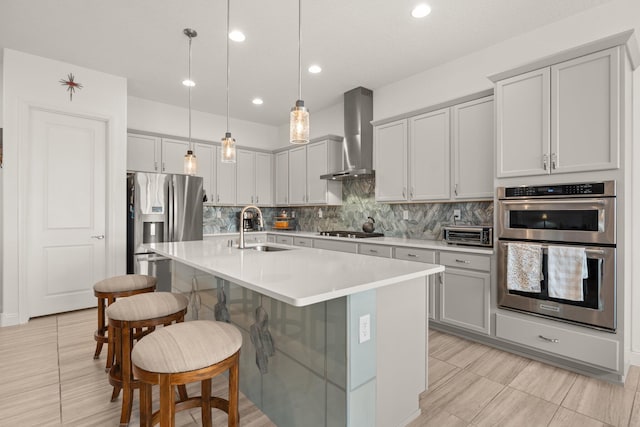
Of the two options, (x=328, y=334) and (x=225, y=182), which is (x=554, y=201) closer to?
(x=328, y=334)

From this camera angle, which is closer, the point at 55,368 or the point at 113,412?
the point at 113,412

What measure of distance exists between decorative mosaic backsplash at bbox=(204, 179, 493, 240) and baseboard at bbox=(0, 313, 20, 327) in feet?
8.24

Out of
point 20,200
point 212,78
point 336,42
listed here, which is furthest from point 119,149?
point 336,42

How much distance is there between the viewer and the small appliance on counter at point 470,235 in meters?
2.95

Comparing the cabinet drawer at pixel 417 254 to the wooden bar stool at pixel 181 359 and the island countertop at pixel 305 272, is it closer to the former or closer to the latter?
the island countertop at pixel 305 272

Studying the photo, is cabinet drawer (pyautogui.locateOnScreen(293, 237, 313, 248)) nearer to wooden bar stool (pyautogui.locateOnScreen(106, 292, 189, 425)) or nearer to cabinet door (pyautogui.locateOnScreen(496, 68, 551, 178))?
cabinet door (pyautogui.locateOnScreen(496, 68, 551, 178))

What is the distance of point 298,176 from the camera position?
5473 mm

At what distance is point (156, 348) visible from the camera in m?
1.31

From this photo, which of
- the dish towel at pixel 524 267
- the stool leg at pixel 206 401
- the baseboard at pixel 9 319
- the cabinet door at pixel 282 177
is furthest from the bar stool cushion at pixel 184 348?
the cabinet door at pixel 282 177

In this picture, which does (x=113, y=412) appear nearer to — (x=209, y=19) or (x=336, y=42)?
(x=209, y=19)

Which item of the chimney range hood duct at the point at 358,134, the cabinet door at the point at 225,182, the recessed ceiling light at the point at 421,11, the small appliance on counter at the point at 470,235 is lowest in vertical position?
the small appliance on counter at the point at 470,235

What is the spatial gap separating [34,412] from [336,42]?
3.72 m

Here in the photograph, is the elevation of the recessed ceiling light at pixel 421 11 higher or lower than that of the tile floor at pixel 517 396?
higher

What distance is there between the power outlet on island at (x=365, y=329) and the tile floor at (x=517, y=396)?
758 millimetres
